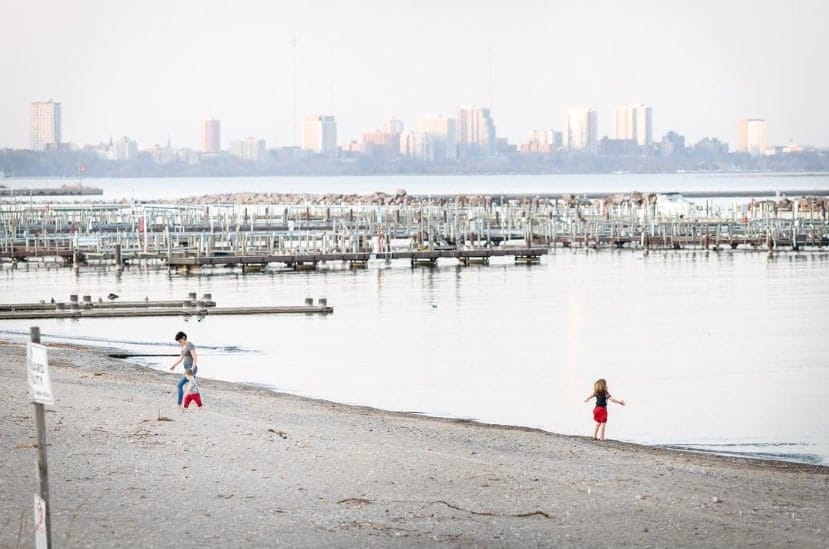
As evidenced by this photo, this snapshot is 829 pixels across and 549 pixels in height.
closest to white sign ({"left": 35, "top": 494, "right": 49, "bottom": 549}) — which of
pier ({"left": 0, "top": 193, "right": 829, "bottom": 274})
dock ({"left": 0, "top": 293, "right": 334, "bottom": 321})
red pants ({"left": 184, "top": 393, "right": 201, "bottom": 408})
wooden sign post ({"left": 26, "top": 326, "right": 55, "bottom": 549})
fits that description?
wooden sign post ({"left": 26, "top": 326, "right": 55, "bottom": 549})

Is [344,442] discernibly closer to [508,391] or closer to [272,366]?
→ [508,391]

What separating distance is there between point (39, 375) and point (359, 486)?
19.5ft

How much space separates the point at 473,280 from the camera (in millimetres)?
66625

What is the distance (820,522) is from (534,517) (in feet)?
10.3

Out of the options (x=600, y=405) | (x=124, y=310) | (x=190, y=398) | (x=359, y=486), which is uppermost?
(x=190, y=398)

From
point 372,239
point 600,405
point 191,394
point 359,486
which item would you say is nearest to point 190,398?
point 191,394

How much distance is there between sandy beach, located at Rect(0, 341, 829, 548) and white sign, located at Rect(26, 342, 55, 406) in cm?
280

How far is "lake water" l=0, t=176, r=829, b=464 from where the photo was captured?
89.3 ft

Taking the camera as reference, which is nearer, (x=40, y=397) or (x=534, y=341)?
(x=40, y=397)

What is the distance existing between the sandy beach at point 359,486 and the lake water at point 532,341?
497cm

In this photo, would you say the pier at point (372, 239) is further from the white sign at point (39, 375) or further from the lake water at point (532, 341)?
the white sign at point (39, 375)

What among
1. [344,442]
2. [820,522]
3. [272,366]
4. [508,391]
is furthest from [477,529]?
[272,366]

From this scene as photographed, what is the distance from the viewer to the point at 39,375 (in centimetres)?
1026

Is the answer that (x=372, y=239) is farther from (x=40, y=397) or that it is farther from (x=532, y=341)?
(x=40, y=397)
